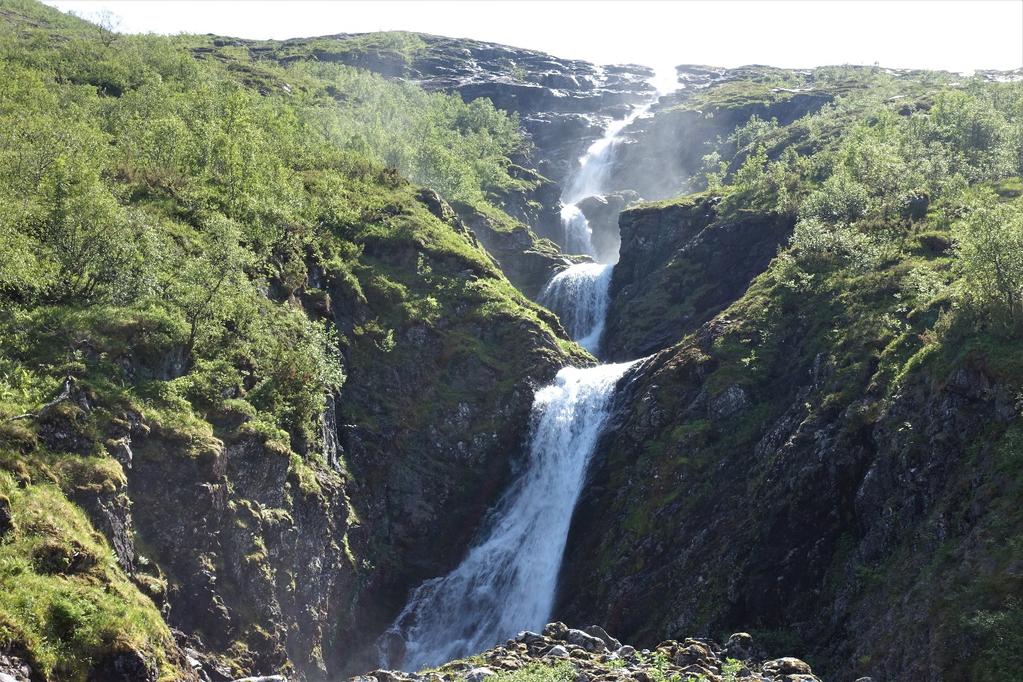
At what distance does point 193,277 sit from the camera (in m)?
43.9

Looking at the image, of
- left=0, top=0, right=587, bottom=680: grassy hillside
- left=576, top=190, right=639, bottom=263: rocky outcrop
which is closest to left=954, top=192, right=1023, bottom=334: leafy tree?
left=0, top=0, right=587, bottom=680: grassy hillside

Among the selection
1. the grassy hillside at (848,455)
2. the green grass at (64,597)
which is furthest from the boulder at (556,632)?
the green grass at (64,597)

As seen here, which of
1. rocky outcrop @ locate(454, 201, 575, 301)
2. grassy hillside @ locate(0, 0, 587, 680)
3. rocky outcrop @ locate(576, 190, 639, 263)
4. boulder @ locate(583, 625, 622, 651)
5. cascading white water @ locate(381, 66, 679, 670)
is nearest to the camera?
grassy hillside @ locate(0, 0, 587, 680)

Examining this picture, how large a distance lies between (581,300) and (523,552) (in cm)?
4211

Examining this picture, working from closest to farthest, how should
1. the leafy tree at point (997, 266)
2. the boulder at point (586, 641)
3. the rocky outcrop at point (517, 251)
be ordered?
the boulder at point (586, 641)
the leafy tree at point (997, 266)
the rocky outcrop at point (517, 251)

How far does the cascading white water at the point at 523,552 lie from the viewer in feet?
163

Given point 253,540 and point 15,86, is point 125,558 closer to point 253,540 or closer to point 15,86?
point 253,540

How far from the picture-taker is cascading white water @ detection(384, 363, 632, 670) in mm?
49688

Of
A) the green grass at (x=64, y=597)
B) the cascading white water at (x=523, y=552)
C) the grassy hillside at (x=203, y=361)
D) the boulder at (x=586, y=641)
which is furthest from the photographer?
the cascading white water at (x=523, y=552)

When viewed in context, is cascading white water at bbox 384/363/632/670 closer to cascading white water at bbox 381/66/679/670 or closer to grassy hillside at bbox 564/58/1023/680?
cascading white water at bbox 381/66/679/670

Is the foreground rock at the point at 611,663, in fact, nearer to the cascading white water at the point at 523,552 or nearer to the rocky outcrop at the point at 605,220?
the cascading white water at the point at 523,552

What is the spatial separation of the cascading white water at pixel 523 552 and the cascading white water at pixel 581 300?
25285mm

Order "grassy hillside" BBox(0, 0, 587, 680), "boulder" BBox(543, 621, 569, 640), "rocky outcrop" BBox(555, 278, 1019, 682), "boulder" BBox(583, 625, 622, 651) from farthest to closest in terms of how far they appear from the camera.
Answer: "boulder" BBox(543, 621, 569, 640) → "boulder" BBox(583, 625, 622, 651) → "rocky outcrop" BBox(555, 278, 1019, 682) → "grassy hillside" BBox(0, 0, 587, 680)

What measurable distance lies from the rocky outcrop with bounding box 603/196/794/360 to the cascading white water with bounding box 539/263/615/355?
1588mm
